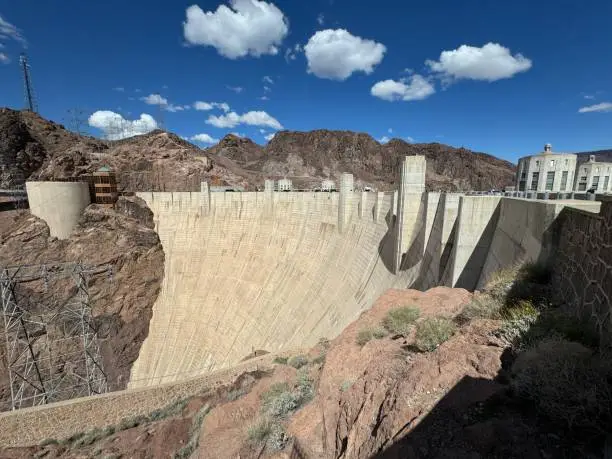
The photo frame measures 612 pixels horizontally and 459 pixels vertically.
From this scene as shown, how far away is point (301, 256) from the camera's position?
70.9 ft

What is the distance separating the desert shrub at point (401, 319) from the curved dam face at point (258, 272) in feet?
22.6

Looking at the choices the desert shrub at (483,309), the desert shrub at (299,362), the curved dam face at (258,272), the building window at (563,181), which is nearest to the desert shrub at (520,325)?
the desert shrub at (483,309)

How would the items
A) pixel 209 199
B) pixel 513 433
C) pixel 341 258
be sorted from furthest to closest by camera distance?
pixel 209 199, pixel 341 258, pixel 513 433

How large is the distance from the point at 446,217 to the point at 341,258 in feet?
28.6

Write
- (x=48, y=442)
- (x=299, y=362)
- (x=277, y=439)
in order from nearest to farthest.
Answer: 1. (x=277, y=439)
2. (x=299, y=362)
3. (x=48, y=442)

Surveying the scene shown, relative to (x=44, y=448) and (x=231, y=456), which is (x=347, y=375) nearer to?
(x=231, y=456)

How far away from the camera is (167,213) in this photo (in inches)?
1050

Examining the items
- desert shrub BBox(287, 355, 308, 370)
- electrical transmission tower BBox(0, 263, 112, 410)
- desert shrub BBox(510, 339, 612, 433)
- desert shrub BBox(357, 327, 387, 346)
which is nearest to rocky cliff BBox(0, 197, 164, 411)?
electrical transmission tower BBox(0, 263, 112, 410)

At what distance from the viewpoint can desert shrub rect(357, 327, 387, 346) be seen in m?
6.30

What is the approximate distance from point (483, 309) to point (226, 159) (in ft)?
215

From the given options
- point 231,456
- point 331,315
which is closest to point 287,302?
point 331,315

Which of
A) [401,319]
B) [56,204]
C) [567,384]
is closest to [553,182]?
[401,319]

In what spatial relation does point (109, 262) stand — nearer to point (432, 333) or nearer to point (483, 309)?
point (432, 333)

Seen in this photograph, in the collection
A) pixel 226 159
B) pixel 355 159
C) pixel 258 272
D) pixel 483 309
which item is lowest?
pixel 258 272
